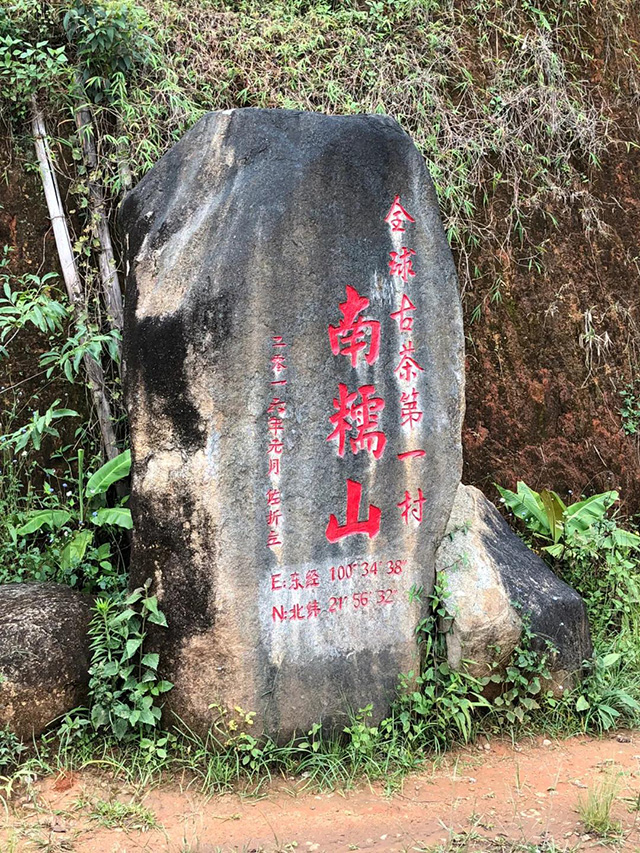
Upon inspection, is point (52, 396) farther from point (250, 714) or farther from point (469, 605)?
point (469, 605)

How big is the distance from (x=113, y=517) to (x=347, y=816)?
202 cm

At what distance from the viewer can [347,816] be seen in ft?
11.6

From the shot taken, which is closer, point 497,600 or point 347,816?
point 347,816

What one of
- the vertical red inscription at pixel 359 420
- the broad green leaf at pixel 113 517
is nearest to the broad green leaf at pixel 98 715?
the broad green leaf at pixel 113 517

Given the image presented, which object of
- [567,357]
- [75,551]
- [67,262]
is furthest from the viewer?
[567,357]

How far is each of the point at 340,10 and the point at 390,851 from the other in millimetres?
5642

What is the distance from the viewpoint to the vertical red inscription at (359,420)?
393cm

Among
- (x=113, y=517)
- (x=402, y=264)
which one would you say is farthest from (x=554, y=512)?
(x=113, y=517)

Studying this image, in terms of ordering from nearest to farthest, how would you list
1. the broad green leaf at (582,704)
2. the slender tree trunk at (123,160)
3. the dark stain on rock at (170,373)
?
the dark stain on rock at (170,373) → the broad green leaf at (582,704) → the slender tree trunk at (123,160)

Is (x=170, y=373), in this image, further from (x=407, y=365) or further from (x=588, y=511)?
(x=588, y=511)

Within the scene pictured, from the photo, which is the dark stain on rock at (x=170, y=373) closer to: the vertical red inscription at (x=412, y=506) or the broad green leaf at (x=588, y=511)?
the vertical red inscription at (x=412, y=506)

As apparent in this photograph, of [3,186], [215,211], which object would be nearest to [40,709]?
[215,211]

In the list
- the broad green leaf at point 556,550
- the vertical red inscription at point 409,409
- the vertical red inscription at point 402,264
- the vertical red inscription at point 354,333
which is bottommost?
the broad green leaf at point 556,550

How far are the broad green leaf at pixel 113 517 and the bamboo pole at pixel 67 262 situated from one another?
0.44 metres
